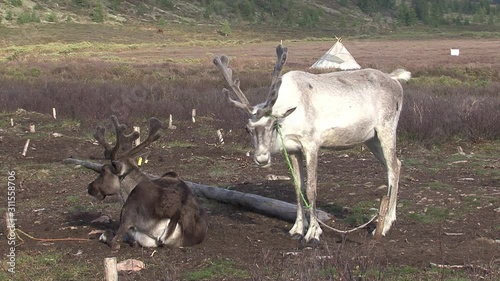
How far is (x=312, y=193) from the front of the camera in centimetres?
873

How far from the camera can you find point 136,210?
8.30 metres

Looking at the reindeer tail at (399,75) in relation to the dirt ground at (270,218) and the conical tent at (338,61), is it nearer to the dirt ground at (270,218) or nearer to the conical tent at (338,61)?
the dirt ground at (270,218)

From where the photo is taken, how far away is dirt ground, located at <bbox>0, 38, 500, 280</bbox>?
7.25m

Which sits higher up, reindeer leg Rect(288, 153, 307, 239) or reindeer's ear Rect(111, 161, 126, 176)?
reindeer's ear Rect(111, 161, 126, 176)

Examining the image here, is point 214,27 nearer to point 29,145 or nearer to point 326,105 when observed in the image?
point 29,145

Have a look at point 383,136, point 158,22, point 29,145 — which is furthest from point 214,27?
point 383,136

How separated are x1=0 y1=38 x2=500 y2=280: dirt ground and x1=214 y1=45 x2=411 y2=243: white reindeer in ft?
2.14

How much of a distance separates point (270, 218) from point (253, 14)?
11653cm

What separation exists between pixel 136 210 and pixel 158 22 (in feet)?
314

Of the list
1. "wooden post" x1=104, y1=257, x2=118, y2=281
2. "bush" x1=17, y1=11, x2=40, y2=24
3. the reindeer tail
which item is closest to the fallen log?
the reindeer tail

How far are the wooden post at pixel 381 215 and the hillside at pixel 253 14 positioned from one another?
77.7 m

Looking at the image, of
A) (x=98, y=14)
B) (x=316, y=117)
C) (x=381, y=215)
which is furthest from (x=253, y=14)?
(x=381, y=215)

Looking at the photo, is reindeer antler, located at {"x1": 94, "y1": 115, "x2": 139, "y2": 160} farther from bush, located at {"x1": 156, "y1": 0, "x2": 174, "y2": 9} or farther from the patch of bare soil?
bush, located at {"x1": 156, "y1": 0, "x2": 174, "y2": 9}

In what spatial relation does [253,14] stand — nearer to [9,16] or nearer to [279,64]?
[9,16]
